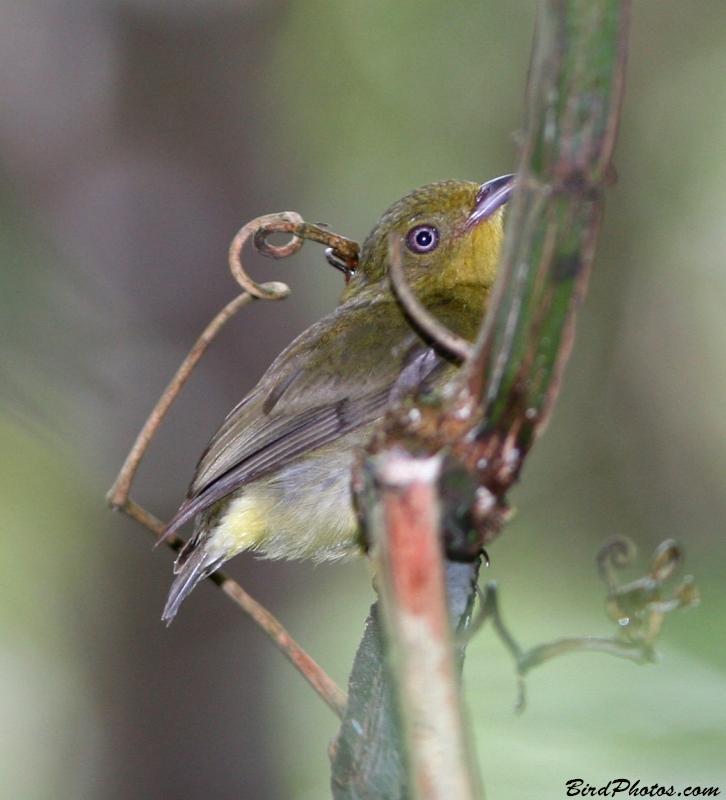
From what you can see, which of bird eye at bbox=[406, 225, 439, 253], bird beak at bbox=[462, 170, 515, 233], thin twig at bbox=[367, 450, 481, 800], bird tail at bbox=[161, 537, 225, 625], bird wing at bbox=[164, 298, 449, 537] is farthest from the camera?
bird eye at bbox=[406, 225, 439, 253]

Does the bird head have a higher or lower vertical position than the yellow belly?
higher

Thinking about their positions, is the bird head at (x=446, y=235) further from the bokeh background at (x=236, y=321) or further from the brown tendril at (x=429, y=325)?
the brown tendril at (x=429, y=325)

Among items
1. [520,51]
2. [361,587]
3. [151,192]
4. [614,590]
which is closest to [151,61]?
[151,192]

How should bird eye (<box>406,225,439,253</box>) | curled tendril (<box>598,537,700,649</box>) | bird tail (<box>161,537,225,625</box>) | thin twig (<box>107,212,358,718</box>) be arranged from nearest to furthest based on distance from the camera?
curled tendril (<box>598,537,700,649</box>), thin twig (<box>107,212,358,718</box>), bird tail (<box>161,537,225,625</box>), bird eye (<box>406,225,439,253</box>)

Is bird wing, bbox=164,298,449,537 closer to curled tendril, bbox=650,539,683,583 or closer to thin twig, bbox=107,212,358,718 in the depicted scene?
thin twig, bbox=107,212,358,718

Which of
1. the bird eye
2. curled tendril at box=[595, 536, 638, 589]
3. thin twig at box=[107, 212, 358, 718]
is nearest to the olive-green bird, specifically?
the bird eye
